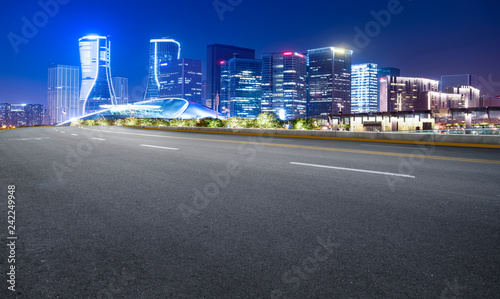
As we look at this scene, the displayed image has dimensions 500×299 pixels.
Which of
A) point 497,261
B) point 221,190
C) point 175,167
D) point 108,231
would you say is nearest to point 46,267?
point 108,231

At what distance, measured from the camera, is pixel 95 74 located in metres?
155

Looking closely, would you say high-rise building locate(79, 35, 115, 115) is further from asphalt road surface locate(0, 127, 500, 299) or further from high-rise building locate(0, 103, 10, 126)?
asphalt road surface locate(0, 127, 500, 299)

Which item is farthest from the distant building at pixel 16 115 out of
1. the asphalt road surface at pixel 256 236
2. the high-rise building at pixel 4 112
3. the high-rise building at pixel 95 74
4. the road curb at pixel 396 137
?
the asphalt road surface at pixel 256 236

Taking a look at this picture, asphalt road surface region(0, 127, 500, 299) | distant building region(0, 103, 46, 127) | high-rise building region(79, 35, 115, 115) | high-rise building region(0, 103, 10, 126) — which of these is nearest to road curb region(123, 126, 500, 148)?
asphalt road surface region(0, 127, 500, 299)

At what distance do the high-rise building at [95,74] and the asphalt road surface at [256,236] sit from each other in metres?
154

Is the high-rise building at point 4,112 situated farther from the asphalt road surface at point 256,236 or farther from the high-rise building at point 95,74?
the asphalt road surface at point 256,236

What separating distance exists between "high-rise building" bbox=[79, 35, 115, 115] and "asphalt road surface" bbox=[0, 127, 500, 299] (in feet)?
504

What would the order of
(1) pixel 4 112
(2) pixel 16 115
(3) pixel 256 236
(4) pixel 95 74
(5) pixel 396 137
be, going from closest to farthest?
(3) pixel 256 236
(5) pixel 396 137
(4) pixel 95 74
(1) pixel 4 112
(2) pixel 16 115

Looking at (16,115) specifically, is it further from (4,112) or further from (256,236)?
(256,236)

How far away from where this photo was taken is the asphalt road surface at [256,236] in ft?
7.73

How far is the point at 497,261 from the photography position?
264 centimetres

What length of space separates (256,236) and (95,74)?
→ 563 ft

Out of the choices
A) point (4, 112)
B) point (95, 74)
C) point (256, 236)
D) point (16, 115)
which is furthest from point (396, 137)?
point (16, 115)

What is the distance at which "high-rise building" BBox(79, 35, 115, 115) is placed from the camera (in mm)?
147500
